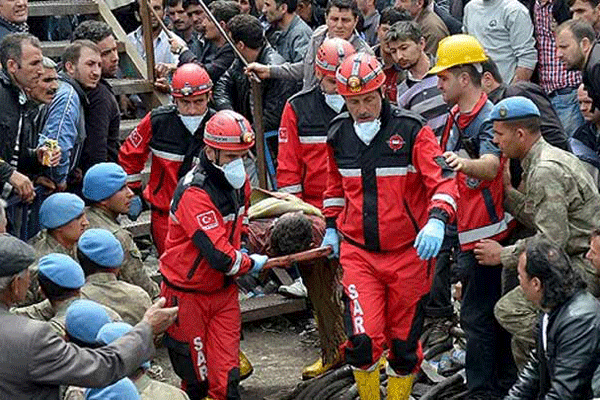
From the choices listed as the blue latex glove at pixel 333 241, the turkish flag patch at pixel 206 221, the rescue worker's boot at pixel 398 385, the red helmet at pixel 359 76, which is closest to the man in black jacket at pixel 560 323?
the rescue worker's boot at pixel 398 385

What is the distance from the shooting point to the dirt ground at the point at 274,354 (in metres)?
10.1

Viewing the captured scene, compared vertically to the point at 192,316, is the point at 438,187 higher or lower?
higher

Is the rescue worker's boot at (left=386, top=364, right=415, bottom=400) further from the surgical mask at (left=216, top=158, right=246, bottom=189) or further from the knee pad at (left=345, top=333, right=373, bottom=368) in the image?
the surgical mask at (left=216, top=158, right=246, bottom=189)

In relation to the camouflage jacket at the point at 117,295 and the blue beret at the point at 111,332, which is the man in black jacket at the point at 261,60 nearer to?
the camouflage jacket at the point at 117,295

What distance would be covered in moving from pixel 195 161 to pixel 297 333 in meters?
1.98

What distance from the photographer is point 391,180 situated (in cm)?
880

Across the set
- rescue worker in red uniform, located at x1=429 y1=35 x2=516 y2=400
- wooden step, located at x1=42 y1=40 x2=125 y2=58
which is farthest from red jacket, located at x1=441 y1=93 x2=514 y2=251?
wooden step, located at x1=42 y1=40 x2=125 y2=58

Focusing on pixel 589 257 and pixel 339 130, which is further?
pixel 339 130

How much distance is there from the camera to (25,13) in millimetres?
10789

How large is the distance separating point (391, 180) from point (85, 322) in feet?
9.01

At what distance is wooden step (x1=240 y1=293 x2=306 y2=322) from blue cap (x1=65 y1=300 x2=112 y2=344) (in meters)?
3.93

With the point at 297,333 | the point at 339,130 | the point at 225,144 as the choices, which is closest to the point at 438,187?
the point at 339,130

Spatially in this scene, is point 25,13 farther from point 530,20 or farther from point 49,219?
point 530,20

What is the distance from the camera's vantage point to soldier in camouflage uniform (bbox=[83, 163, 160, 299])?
915cm
